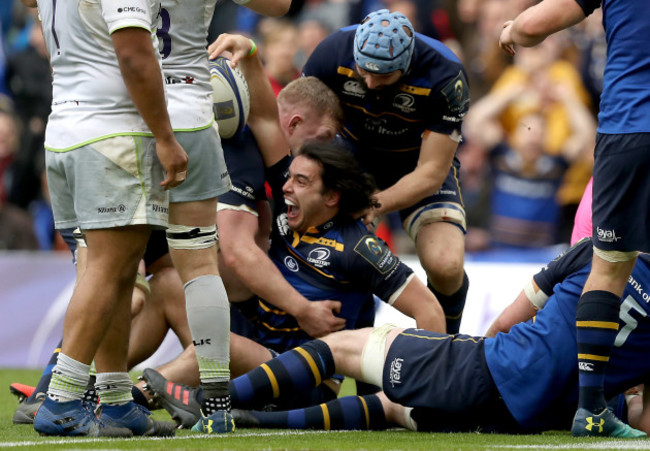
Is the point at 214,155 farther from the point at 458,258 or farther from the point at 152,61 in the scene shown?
the point at 458,258

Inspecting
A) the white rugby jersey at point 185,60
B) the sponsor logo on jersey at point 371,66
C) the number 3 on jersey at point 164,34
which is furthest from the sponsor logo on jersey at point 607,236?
the number 3 on jersey at point 164,34

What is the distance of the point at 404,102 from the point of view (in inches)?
235

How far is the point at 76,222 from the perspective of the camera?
4078 millimetres

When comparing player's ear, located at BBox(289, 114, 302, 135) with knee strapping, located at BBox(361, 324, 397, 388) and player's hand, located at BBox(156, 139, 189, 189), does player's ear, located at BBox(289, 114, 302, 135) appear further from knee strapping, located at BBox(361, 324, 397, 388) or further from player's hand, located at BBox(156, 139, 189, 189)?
player's hand, located at BBox(156, 139, 189, 189)

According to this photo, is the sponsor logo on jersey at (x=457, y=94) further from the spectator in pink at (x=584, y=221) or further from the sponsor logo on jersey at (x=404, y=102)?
the spectator in pink at (x=584, y=221)

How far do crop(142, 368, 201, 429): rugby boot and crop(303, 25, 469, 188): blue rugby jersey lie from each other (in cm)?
206

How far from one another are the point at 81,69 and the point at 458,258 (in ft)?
9.21

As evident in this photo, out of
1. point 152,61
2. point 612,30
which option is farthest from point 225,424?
point 612,30

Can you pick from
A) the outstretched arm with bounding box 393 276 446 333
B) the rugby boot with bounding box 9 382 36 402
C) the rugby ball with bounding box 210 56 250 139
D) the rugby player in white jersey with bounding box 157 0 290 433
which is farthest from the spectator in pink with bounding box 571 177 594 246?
the rugby boot with bounding box 9 382 36 402

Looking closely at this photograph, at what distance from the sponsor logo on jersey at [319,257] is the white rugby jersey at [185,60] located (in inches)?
43.8

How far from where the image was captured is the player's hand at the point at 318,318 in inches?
203

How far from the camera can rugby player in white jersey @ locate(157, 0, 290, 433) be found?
4.25 metres

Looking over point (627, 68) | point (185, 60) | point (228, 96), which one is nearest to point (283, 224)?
point (228, 96)

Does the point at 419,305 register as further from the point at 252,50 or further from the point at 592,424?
the point at 252,50
